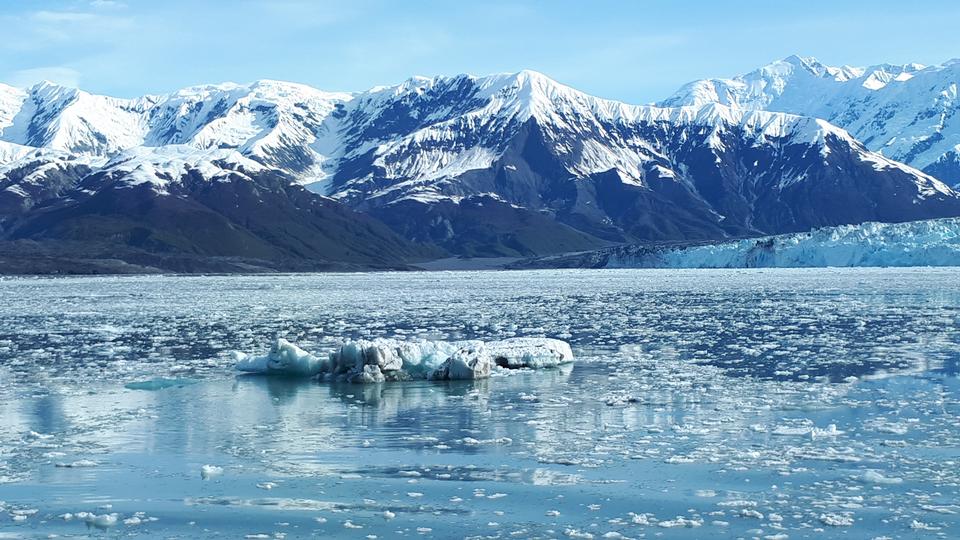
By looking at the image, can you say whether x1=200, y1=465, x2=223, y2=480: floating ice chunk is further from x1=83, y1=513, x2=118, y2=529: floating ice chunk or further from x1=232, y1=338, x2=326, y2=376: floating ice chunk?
x1=232, y1=338, x2=326, y2=376: floating ice chunk

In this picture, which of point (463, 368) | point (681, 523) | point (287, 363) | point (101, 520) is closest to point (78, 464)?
point (101, 520)

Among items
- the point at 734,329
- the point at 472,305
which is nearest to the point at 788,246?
the point at 472,305

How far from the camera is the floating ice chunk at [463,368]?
3083cm

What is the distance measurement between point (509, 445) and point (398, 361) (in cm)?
1098

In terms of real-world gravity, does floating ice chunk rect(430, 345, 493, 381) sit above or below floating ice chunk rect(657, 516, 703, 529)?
above

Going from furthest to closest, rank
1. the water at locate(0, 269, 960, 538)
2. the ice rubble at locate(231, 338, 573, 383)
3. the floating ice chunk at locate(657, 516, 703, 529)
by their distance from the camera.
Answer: the ice rubble at locate(231, 338, 573, 383)
the water at locate(0, 269, 960, 538)
the floating ice chunk at locate(657, 516, 703, 529)

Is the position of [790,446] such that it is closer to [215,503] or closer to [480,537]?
[480,537]

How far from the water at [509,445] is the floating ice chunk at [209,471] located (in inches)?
3.2

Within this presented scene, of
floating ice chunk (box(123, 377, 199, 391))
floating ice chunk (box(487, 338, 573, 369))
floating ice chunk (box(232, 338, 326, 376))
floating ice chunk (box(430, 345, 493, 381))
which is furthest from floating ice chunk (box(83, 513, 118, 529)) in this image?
floating ice chunk (box(487, 338, 573, 369))

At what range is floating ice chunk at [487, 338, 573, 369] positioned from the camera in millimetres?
34281

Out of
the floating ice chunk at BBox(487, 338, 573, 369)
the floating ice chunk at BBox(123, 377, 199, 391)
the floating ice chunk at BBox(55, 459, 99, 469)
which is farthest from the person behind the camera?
the floating ice chunk at BBox(487, 338, 573, 369)

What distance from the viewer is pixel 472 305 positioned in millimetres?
75062

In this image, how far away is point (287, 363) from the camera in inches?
1300

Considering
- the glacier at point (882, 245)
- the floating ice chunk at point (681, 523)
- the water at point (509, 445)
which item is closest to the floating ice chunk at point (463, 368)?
the water at point (509, 445)
